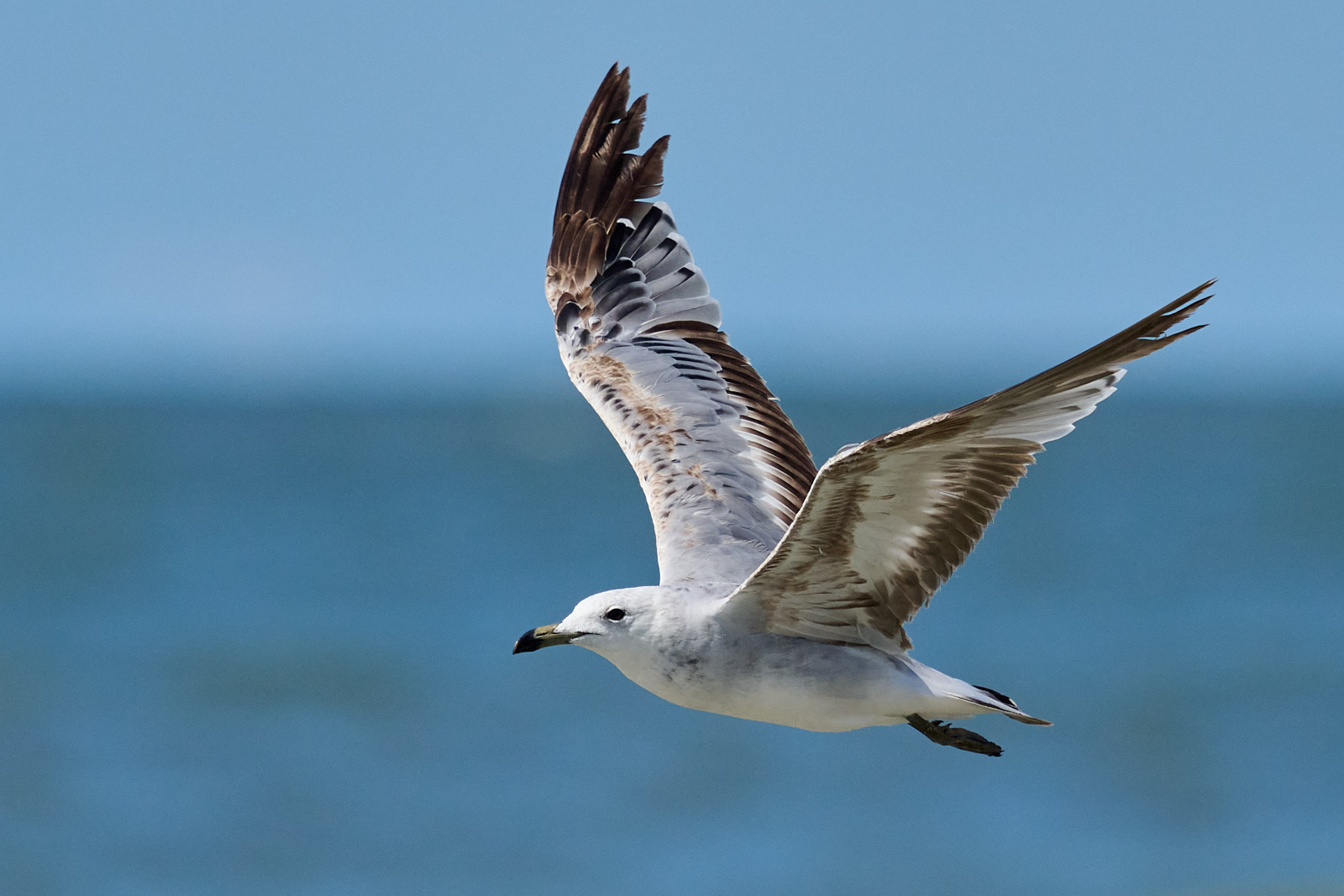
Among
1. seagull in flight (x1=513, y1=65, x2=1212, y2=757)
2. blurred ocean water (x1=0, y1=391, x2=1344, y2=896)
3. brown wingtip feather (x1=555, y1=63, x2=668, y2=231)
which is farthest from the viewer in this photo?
blurred ocean water (x1=0, y1=391, x2=1344, y2=896)

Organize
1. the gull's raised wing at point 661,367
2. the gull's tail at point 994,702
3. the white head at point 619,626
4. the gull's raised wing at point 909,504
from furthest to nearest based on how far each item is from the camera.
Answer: the gull's raised wing at point 661,367
the white head at point 619,626
the gull's tail at point 994,702
the gull's raised wing at point 909,504

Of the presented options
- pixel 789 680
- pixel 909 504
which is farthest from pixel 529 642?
pixel 909 504

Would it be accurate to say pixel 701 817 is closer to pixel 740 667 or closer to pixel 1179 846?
pixel 1179 846

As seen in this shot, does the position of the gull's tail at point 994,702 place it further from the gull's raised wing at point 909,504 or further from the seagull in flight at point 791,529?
the gull's raised wing at point 909,504

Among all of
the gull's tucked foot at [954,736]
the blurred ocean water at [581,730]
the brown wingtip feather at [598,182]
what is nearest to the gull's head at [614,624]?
the gull's tucked foot at [954,736]

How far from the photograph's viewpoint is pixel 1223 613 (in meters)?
50.4

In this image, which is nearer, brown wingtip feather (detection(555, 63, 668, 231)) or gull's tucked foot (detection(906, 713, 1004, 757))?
gull's tucked foot (detection(906, 713, 1004, 757))

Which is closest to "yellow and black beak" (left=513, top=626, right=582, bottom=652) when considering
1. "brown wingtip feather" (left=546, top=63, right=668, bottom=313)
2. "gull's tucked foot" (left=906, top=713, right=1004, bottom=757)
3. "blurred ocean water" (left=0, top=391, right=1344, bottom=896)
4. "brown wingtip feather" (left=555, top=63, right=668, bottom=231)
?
"gull's tucked foot" (left=906, top=713, right=1004, bottom=757)

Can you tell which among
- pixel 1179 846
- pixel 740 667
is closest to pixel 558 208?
pixel 740 667

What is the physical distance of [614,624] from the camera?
875cm

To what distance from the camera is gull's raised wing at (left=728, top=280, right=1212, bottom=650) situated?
738cm

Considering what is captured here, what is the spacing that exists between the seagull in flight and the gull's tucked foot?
0.5 inches

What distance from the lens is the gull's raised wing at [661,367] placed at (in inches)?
405

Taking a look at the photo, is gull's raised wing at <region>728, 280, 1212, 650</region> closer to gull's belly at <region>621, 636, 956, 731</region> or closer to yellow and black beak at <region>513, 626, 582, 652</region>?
gull's belly at <region>621, 636, 956, 731</region>
